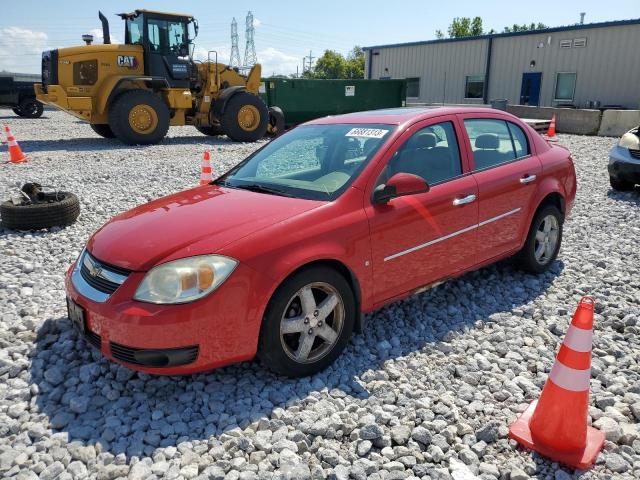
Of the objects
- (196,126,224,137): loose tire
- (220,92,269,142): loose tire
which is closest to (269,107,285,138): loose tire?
(220,92,269,142): loose tire

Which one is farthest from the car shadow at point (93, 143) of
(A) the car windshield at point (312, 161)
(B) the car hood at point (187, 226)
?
(B) the car hood at point (187, 226)

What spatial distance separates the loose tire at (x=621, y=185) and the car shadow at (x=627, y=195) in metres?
0.07

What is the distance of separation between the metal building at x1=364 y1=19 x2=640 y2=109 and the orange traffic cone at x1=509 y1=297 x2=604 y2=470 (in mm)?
23572

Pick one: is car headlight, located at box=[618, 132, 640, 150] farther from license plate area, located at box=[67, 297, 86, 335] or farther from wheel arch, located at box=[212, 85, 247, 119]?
wheel arch, located at box=[212, 85, 247, 119]

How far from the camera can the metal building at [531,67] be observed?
22406mm

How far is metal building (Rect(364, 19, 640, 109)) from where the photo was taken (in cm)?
2241

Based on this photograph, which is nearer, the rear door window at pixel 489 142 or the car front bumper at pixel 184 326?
the car front bumper at pixel 184 326

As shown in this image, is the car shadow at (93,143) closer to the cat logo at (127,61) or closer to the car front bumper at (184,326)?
the cat logo at (127,61)

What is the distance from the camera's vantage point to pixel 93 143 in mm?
14750

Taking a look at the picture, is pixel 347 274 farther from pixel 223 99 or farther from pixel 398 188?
pixel 223 99

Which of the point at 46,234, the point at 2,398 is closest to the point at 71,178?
the point at 46,234

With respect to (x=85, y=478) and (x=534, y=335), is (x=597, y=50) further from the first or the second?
(x=85, y=478)

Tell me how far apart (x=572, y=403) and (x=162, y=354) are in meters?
2.12

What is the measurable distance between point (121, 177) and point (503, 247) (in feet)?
24.4
